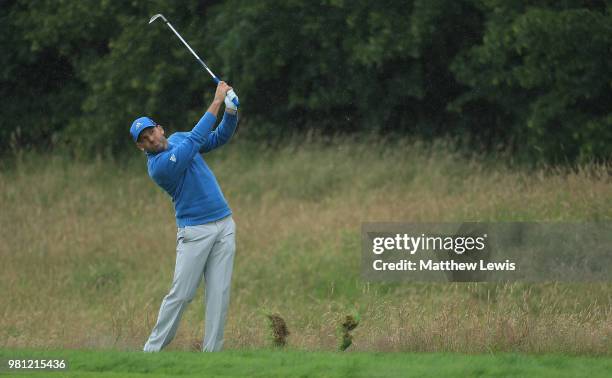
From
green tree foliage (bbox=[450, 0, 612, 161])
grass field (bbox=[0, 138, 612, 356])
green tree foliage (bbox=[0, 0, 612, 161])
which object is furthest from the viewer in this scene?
green tree foliage (bbox=[0, 0, 612, 161])

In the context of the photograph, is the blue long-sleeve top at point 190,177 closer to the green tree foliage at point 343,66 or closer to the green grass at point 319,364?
the green grass at point 319,364

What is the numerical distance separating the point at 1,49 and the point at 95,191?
702 cm

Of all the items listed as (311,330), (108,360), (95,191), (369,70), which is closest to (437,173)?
(369,70)

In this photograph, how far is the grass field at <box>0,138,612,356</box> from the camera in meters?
10.2

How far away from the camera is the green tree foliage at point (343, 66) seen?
67.8 feet

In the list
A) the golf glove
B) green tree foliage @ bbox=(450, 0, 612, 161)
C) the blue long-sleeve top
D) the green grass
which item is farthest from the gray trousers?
green tree foliage @ bbox=(450, 0, 612, 161)

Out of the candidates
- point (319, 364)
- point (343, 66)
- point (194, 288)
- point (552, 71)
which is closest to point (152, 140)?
point (194, 288)

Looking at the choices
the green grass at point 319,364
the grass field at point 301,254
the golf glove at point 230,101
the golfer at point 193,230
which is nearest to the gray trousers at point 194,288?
the golfer at point 193,230

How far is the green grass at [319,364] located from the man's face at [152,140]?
63.9 inches

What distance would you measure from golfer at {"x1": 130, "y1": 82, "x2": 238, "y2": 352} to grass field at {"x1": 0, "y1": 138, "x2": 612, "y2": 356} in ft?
1.74

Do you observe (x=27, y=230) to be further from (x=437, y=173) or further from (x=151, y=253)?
(x=437, y=173)

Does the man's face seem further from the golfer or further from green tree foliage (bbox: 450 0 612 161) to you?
green tree foliage (bbox: 450 0 612 161)

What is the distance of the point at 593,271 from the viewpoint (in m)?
14.5

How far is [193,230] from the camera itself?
372 inches
